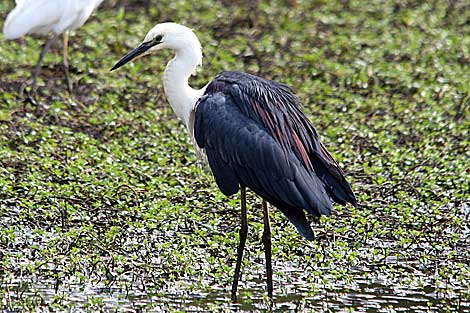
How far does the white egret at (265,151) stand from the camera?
20.2ft

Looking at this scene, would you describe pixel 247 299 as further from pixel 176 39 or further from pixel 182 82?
pixel 176 39

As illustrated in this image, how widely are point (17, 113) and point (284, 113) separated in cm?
387

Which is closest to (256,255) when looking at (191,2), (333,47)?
(333,47)

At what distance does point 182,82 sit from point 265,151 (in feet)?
2.93

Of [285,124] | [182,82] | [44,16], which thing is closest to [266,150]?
[285,124]

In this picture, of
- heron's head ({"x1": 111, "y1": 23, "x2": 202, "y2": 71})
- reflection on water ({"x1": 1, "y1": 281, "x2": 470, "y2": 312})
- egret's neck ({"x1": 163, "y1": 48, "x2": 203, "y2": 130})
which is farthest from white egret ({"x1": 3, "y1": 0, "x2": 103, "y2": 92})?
reflection on water ({"x1": 1, "y1": 281, "x2": 470, "y2": 312})

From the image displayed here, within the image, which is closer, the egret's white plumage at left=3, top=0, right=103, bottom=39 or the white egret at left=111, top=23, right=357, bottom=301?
the white egret at left=111, top=23, right=357, bottom=301

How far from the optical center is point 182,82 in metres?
6.80

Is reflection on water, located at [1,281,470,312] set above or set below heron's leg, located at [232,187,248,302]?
below

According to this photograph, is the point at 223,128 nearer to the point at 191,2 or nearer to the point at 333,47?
the point at 333,47

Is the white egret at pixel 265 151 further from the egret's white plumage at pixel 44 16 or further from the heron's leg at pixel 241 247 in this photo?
the egret's white plumage at pixel 44 16

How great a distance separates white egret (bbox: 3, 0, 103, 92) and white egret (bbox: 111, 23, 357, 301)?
389cm

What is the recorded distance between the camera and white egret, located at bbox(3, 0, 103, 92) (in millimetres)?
10047

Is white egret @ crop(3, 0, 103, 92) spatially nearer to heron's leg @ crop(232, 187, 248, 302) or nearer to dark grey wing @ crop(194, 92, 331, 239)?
dark grey wing @ crop(194, 92, 331, 239)
